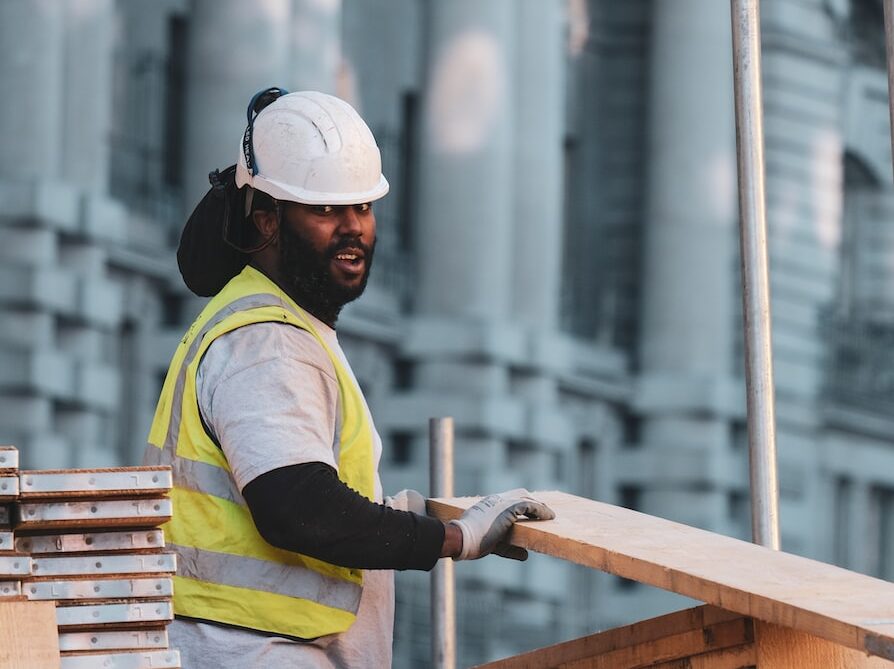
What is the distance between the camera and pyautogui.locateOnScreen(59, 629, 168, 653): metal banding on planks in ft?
15.4

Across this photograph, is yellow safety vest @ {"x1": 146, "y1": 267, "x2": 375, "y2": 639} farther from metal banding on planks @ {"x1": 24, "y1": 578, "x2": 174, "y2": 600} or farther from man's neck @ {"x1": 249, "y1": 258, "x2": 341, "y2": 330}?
metal banding on planks @ {"x1": 24, "y1": 578, "x2": 174, "y2": 600}

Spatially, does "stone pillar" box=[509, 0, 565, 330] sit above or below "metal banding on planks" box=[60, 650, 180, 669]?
above

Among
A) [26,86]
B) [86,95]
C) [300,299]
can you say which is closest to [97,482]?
[300,299]

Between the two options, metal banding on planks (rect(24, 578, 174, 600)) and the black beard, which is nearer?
metal banding on planks (rect(24, 578, 174, 600))

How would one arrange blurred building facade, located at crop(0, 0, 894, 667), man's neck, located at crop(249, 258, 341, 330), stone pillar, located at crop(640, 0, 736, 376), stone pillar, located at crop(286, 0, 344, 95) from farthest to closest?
stone pillar, located at crop(640, 0, 736, 376)
stone pillar, located at crop(286, 0, 344, 95)
blurred building facade, located at crop(0, 0, 894, 667)
man's neck, located at crop(249, 258, 341, 330)

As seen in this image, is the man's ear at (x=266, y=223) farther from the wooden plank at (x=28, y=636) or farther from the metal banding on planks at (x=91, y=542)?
the wooden plank at (x=28, y=636)

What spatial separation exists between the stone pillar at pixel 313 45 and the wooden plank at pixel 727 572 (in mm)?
17146

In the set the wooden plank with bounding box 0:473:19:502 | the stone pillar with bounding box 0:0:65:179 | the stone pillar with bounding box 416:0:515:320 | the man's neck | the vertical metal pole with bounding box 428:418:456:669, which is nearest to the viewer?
the wooden plank with bounding box 0:473:19:502

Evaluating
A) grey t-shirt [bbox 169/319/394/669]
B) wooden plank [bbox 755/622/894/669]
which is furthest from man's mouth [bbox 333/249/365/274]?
wooden plank [bbox 755/622/894/669]

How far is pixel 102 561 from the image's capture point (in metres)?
4.77

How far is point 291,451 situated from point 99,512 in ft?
1.38

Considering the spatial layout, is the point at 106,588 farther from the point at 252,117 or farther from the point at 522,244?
the point at 522,244

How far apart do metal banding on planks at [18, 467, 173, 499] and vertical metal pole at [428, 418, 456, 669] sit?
2.97 meters

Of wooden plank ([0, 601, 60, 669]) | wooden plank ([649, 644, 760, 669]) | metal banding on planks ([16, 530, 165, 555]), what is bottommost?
wooden plank ([0, 601, 60, 669])
